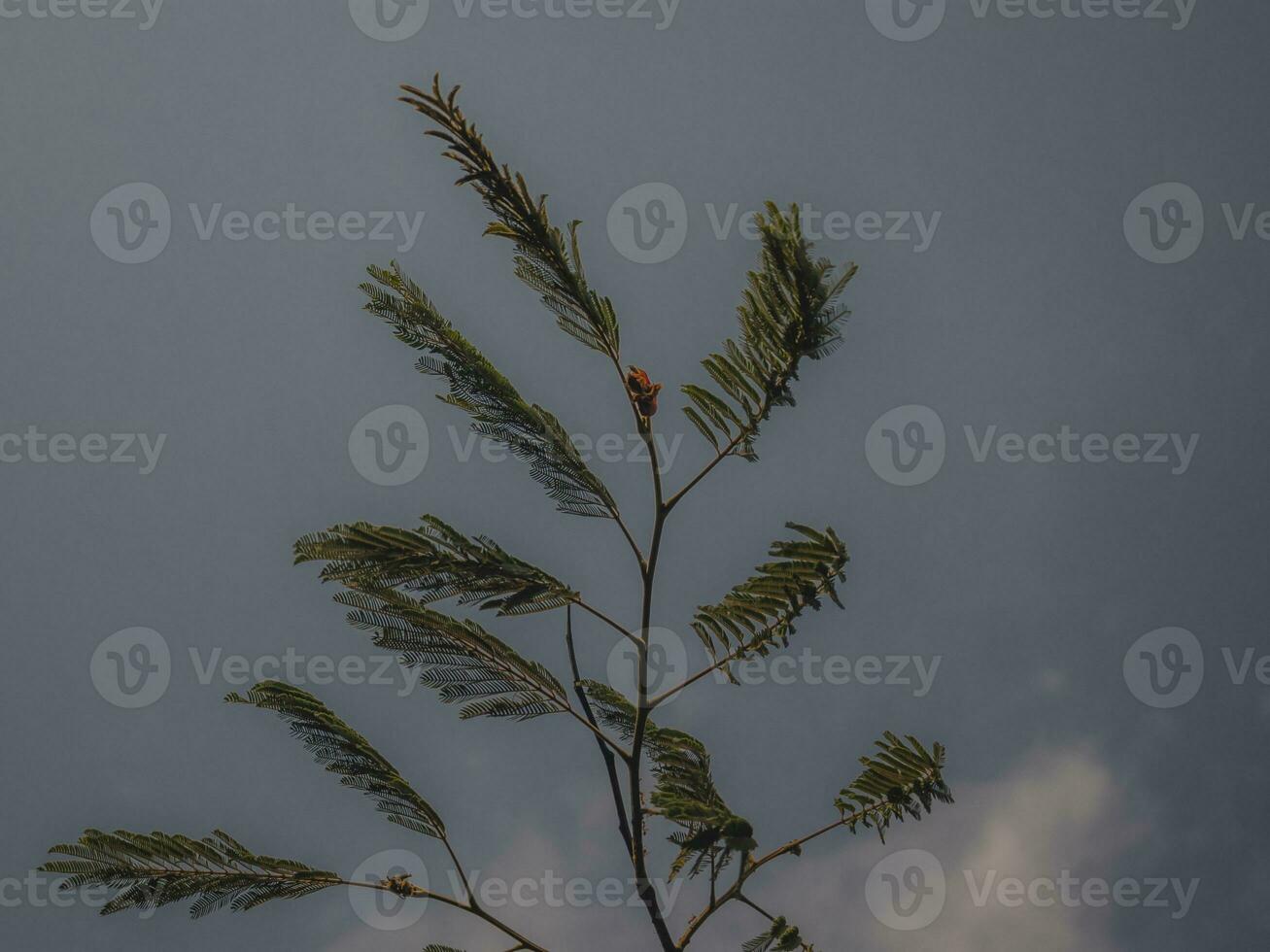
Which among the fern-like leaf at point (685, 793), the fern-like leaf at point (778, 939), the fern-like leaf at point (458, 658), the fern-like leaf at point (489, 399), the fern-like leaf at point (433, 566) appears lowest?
the fern-like leaf at point (778, 939)

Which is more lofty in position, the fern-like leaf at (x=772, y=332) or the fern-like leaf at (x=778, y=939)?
the fern-like leaf at (x=772, y=332)

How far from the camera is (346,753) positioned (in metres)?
2.82

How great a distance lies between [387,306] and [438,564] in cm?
69

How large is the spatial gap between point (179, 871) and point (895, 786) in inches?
74.1

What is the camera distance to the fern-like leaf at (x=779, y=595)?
253 centimetres

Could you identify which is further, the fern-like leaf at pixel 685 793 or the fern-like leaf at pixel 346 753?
the fern-like leaf at pixel 346 753

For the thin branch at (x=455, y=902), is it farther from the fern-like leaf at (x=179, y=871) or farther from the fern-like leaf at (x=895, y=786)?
the fern-like leaf at (x=895, y=786)

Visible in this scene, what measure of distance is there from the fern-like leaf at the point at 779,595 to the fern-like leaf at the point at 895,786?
439mm

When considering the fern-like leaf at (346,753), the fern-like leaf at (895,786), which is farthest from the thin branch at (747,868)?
the fern-like leaf at (346,753)

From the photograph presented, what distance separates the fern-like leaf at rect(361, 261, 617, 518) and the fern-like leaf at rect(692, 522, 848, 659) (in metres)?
0.38

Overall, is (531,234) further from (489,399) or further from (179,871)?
(179,871)

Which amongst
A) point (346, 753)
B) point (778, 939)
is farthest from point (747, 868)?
point (346, 753)

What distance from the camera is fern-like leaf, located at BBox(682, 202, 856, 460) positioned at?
2.21 m

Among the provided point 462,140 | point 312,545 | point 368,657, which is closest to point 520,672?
point 312,545
